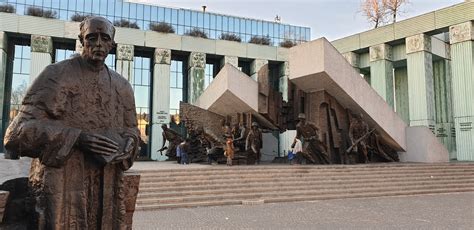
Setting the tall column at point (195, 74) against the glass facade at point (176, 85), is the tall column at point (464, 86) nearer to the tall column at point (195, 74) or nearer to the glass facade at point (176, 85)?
the tall column at point (195, 74)

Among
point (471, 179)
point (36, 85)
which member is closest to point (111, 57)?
point (471, 179)

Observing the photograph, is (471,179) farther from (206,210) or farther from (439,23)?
(439,23)

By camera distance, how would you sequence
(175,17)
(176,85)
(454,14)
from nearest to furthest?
(454,14)
(176,85)
(175,17)

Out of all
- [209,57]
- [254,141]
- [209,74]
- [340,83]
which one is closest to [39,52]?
[209,57]

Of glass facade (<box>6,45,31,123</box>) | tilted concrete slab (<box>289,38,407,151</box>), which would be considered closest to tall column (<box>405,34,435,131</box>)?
tilted concrete slab (<box>289,38,407,151</box>)

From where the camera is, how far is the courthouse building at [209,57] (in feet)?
72.7

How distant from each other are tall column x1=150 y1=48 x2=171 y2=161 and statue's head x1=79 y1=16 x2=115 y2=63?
23903mm

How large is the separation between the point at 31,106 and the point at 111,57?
27.2 meters

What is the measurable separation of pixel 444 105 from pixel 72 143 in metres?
27.7

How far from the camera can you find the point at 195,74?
2841cm

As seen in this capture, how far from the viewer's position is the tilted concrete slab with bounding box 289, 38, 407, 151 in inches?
531

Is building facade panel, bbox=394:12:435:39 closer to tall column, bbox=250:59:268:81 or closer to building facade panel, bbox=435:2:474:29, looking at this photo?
building facade panel, bbox=435:2:474:29

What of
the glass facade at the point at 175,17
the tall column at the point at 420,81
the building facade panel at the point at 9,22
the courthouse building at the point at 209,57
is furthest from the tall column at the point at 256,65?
the building facade panel at the point at 9,22

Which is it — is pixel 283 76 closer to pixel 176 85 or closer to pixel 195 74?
pixel 195 74
